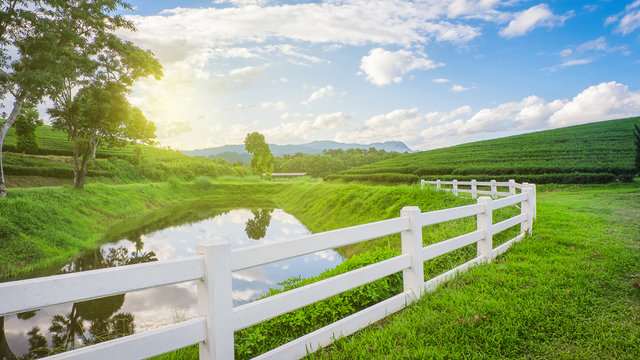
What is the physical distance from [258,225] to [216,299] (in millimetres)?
23479

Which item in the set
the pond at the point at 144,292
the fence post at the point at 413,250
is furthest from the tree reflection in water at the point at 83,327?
the fence post at the point at 413,250

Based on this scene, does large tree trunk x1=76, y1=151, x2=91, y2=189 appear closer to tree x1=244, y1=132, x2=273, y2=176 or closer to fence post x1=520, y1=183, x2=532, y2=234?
fence post x1=520, y1=183, x2=532, y2=234

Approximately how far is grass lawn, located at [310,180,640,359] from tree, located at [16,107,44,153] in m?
31.8

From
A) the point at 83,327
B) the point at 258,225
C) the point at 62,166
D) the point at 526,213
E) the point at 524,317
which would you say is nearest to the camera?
the point at 524,317

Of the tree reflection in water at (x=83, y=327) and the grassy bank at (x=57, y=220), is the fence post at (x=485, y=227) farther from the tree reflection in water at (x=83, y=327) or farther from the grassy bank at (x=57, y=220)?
the grassy bank at (x=57, y=220)

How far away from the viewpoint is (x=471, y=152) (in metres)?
48.3

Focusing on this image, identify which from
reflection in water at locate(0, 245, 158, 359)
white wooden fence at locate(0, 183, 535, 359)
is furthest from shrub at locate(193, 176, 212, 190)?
white wooden fence at locate(0, 183, 535, 359)

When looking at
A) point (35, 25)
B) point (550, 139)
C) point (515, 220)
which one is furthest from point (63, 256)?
point (550, 139)

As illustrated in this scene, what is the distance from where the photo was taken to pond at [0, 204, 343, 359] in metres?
7.80

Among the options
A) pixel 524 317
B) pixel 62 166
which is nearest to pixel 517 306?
pixel 524 317

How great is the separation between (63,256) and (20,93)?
31.9ft

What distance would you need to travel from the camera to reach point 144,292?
39.4 ft

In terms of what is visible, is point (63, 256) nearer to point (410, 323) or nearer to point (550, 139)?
point (410, 323)

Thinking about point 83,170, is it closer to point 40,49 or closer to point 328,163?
point 40,49
